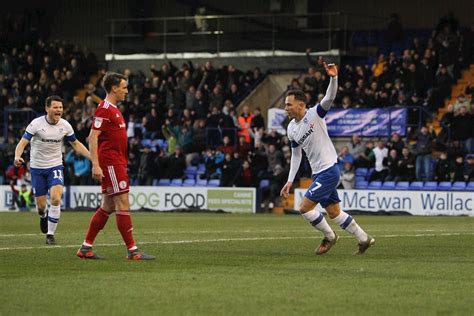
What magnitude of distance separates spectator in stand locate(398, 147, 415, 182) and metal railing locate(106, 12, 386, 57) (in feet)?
28.3

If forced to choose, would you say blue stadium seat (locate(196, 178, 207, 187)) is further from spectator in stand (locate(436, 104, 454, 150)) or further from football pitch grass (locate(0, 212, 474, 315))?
football pitch grass (locate(0, 212, 474, 315))

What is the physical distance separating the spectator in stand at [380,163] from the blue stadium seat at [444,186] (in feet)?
6.46

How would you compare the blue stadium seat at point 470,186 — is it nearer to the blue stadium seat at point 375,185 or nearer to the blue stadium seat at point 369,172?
the blue stadium seat at point 375,185

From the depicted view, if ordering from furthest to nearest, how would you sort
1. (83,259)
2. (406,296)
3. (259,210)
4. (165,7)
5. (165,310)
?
(165,7), (259,210), (83,259), (406,296), (165,310)

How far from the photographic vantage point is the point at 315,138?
1515 centimetres

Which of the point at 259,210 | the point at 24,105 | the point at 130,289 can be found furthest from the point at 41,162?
the point at 24,105

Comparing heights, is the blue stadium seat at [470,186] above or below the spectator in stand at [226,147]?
below

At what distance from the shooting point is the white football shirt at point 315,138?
15.1 meters

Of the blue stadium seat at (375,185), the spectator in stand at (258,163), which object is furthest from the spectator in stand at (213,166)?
the blue stadium seat at (375,185)

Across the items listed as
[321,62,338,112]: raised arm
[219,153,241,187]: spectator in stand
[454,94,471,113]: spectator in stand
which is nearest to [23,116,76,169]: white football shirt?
[321,62,338,112]: raised arm

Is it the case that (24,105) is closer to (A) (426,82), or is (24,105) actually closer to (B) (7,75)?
(B) (7,75)

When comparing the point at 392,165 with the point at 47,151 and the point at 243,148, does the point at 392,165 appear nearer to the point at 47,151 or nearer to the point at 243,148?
the point at 243,148

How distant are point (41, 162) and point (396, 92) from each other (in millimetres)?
19994

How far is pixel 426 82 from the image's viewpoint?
1442 inches
